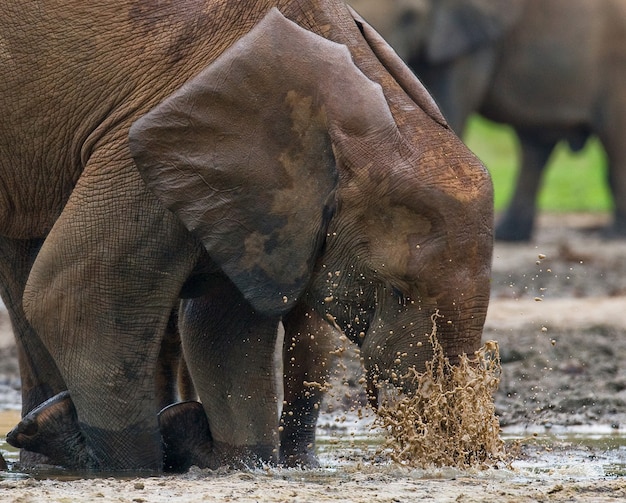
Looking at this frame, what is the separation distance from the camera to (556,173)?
2828cm

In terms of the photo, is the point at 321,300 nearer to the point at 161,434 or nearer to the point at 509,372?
the point at 161,434

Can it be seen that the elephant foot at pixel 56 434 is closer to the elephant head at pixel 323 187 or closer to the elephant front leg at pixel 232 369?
the elephant front leg at pixel 232 369

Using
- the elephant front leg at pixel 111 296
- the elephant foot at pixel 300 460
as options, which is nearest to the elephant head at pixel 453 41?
the elephant foot at pixel 300 460

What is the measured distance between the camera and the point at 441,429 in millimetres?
5875

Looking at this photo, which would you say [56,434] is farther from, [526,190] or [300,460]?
[526,190]

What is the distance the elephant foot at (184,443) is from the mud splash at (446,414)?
38.6 inches

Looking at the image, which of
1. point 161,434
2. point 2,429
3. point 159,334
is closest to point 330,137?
point 159,334

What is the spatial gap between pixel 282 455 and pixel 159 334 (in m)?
0.96

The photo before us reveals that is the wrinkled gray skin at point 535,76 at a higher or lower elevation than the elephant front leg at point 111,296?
higher

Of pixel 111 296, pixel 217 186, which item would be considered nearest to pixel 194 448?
pixel 111 296

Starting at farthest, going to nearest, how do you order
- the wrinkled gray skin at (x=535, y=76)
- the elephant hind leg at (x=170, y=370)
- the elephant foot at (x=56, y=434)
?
the wrinkled gray skin at (x=535, y=76)
the elephant hind leg at (x=170, y=370)
the elephant foot at (x=56, y=434)

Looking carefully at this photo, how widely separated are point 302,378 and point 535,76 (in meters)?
11.0

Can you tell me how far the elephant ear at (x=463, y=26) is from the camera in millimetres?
15914

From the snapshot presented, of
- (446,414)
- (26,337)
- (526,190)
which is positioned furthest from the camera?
(526,190)
